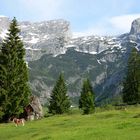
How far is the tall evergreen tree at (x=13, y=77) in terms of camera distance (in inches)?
3004

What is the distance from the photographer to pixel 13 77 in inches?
Result: 3108

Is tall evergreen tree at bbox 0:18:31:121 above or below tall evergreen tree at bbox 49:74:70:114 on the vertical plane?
above

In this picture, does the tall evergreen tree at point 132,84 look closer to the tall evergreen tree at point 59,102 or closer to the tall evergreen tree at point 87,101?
the tall evergreen tree at point 87,101

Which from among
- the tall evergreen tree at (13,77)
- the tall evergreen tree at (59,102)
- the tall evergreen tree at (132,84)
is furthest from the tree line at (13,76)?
the tall evergreen tree at (132,84)

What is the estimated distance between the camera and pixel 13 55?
81.4 m

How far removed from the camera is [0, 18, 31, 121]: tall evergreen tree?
250 feet

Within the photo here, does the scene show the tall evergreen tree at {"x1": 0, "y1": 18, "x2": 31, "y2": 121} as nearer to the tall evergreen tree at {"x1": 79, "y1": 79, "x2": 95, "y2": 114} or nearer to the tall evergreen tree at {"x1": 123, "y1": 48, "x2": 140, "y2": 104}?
the tall evergreen tree at {"x1": 79, "y1": 79, "x2": 95, "y2": 114}

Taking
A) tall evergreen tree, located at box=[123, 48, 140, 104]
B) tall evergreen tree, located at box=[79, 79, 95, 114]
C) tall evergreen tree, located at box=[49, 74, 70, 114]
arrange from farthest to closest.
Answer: tall evergreen tree, located at box=[123, 48, 140, 104]
tall evergreen tree, located at box=[49, 74, 70, 114]
tall evergreen tree, located at box=[79, 79, 95, 114]

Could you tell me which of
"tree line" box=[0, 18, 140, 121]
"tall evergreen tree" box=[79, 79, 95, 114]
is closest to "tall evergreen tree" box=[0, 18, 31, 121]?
"tree line" box=[0, 18, 140, 121]

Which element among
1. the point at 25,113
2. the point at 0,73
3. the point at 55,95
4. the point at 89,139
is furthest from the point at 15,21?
the point at 89,139

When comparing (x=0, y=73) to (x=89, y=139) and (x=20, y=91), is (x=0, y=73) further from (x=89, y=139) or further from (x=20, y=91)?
(x=89, y=139)

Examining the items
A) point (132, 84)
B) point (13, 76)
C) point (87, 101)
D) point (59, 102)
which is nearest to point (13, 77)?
point (13, 76)

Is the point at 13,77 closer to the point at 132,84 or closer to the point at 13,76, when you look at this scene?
the point at 13,76

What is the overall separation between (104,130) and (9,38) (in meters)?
53.2
